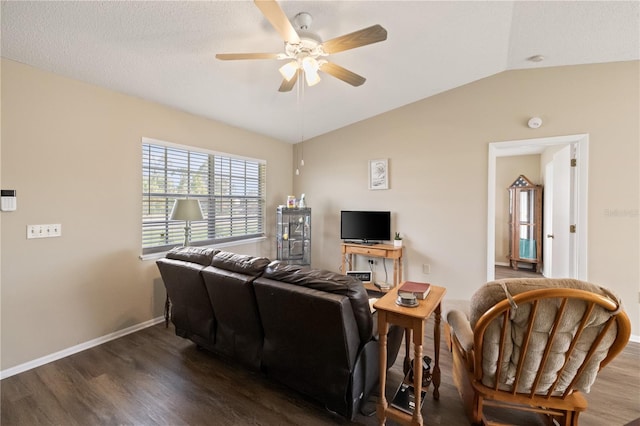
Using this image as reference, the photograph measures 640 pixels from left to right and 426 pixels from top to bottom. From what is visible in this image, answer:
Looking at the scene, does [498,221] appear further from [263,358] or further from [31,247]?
[31,247]

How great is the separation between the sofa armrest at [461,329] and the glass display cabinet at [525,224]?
4613 millimetres

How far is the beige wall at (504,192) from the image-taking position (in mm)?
5652

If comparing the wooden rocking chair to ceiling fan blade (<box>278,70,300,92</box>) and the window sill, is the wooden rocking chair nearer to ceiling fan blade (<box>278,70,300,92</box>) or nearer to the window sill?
ceiling fan blade (<box>278,70,300,92</box>)

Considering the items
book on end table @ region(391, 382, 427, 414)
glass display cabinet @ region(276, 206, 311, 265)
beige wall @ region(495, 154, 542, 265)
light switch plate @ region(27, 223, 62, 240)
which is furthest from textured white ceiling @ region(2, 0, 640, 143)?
beige wall @ region(495, 154, 542, 265)

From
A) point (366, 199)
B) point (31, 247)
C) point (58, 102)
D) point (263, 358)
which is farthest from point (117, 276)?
point (366, 199)

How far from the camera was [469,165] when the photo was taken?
11.9 ft

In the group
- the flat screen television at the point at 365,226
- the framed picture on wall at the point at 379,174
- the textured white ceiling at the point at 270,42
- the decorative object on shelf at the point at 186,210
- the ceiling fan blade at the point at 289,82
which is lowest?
the flat screen television at the point at 365,226

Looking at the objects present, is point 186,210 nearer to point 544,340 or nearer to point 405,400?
point 405,400

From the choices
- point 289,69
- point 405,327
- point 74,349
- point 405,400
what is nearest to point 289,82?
point 289,69

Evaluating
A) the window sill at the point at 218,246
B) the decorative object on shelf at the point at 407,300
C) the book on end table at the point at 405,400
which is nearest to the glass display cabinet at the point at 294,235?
the window sill at the point at 218,246

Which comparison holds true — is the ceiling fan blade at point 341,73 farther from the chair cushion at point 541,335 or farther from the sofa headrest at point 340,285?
the chair cushion at point 541,335

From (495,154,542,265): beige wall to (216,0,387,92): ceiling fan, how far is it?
5.05 m

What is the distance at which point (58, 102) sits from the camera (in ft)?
7.82

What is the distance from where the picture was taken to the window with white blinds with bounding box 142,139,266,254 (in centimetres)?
313
